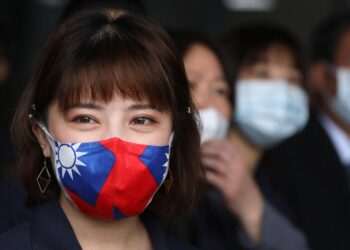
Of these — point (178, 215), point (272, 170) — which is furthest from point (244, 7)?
point (178, 215)

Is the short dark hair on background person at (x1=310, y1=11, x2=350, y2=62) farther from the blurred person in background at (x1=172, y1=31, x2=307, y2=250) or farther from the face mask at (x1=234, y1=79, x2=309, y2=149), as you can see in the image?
the blurred person in background at (x1=172, y1=31, x2=307, y2=250)

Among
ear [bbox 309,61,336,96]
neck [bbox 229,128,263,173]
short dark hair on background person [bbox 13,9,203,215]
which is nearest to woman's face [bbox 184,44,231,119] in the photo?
neck [bbox 229,128,263,173]

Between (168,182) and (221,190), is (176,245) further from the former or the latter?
(221,190)

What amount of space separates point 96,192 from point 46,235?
0.73ft

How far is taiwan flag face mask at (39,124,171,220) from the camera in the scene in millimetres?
2342

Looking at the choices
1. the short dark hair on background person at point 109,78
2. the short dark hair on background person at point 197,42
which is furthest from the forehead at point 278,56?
the short dark hair on background person at point 109,78

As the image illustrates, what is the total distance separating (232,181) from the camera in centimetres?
338

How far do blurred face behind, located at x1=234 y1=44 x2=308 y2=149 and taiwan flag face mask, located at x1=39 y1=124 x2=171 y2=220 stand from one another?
1395mm

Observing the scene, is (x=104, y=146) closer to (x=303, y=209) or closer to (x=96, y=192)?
(x=96, y=192)

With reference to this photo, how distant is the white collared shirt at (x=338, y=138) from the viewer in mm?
4203

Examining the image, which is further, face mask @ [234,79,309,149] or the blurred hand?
face mask @ [234,79,309,149]

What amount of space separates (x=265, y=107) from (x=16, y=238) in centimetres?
170

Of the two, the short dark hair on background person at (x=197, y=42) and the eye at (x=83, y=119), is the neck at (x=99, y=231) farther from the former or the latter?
the short dark hair on background person at (x=197, y=42)

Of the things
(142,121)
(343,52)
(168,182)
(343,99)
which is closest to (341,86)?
(343,99)
